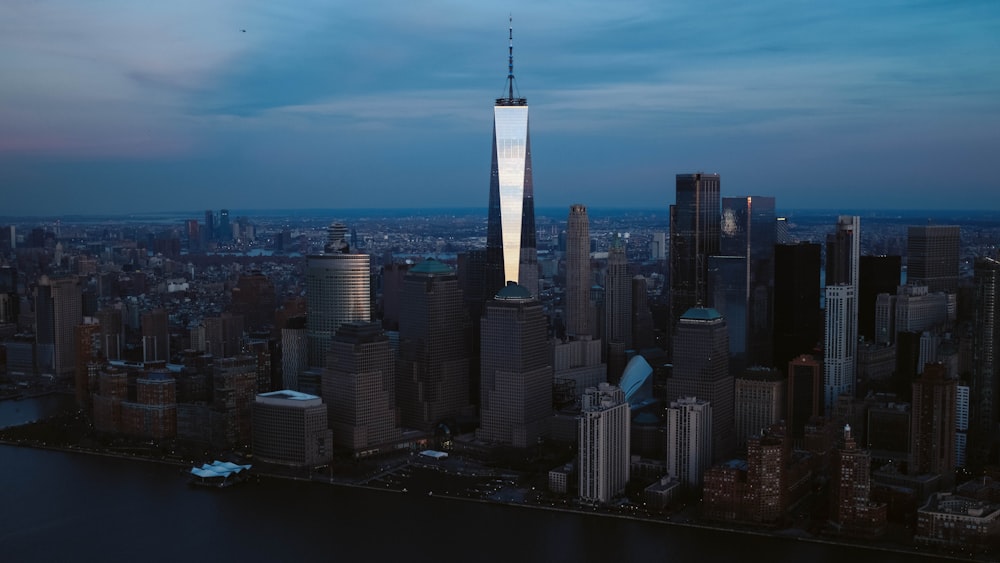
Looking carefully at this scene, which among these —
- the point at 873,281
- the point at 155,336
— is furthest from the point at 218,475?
the point at 873,281

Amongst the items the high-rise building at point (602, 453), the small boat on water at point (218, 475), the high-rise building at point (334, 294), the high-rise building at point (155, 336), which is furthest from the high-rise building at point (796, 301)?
the high-rise building at point (155, 336)

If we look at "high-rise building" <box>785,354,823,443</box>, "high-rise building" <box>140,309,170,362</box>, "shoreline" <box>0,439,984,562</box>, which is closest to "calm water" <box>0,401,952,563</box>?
"shoreline" <box>0,439,984,562</box>

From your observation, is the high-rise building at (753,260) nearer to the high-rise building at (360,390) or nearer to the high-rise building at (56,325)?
the high-rise building at (360,390)

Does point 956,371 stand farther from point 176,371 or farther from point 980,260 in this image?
point 176,371

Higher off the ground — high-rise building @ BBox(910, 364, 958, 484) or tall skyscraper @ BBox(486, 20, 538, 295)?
tall skyscraper @ BBox(486, 20, 538, 295)

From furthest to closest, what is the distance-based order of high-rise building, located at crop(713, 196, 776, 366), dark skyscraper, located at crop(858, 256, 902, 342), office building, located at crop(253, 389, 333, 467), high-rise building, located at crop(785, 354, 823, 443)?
dark skyscraper, located at crop(858, 256, 902, 342), high-rise building, located at crop(713, 196, 776, 366), high-rise building, located at crop(785, 354, 823, 443), office building, located at crop(253, 389, 333, 467)

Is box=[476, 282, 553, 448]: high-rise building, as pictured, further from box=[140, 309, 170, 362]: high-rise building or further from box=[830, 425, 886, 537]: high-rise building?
box=[140, 309, 170, 362]: high-rise building

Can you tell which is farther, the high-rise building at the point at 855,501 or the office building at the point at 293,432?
the office building at the point at 293,432

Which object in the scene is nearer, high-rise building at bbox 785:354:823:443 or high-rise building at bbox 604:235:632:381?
high-rise building at bbox 785:354:823:443
